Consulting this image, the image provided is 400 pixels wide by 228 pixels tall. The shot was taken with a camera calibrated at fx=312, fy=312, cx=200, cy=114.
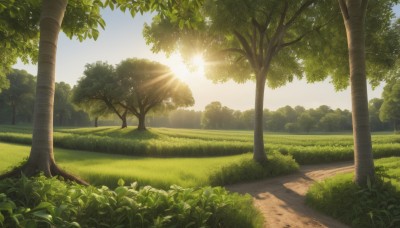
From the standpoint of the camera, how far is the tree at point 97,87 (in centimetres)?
4662

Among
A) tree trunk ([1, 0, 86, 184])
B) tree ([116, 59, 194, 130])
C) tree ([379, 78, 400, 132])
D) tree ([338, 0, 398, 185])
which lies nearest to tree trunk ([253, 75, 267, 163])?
tree ([338, 0, 398, 185])

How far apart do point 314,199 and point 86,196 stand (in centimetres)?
776

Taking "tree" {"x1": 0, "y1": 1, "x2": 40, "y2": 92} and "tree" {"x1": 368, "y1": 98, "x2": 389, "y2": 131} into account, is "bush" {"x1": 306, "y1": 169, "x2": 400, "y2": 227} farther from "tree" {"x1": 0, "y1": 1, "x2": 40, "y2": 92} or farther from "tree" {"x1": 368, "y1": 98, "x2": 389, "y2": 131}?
"tree" {"x1": 368, "y1": 98, "x2": 389, "y2": 131}

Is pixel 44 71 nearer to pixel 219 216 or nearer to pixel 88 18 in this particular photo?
pixel 88 18

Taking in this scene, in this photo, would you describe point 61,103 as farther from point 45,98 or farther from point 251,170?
point 45,98

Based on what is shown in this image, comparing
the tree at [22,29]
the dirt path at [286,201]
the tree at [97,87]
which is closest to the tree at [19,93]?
the tree at [97,87]

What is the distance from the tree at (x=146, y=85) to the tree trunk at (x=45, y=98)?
132 ft

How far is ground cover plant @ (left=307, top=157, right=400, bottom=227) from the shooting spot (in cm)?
745

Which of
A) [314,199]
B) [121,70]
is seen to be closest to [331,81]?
[314,199]

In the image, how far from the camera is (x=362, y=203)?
8.13 metres

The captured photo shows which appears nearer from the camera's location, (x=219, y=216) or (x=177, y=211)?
(x=177, y=211)

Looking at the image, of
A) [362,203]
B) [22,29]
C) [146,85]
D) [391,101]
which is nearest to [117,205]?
[362,203]

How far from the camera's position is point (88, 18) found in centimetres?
907

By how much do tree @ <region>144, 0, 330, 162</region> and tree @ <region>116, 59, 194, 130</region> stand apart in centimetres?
2863
